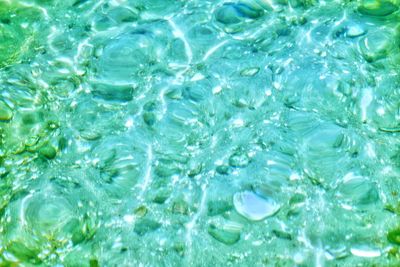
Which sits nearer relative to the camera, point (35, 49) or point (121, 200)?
point (121, 200)

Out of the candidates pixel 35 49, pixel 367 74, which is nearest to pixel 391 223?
pixel 367 74

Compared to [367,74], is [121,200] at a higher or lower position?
Result: lower

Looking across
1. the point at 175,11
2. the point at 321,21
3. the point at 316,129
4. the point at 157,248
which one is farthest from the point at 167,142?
the point at 321,21

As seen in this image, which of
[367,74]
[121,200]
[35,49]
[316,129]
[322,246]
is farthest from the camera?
[35,49]

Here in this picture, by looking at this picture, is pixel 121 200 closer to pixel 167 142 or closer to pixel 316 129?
pixel 167 142

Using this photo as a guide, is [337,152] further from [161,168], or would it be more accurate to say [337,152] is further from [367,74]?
[161,168]

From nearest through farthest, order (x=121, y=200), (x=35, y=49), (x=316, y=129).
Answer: (x=121, y=200) → (x=316, y=129) → (x=35, y=49)

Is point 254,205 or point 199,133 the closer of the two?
point 254,205
